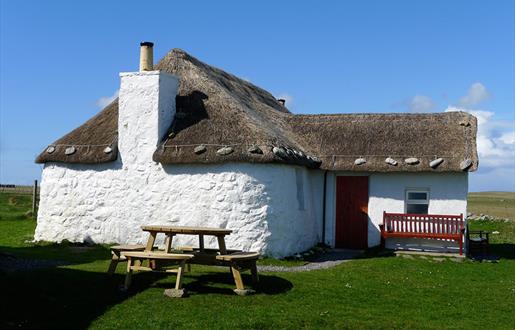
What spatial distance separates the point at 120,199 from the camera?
17.5m

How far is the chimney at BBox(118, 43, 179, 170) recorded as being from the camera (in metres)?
17.4

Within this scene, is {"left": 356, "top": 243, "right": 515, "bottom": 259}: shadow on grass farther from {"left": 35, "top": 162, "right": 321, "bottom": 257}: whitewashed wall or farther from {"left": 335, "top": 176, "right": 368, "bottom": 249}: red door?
{"left": 35, "top": 162, "right": 321, "bottom": 257}: whitewashed wall

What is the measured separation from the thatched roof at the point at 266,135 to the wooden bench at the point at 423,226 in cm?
152

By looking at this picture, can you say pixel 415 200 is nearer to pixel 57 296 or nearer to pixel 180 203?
pixel 180 203

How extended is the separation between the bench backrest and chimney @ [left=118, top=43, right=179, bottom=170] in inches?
292

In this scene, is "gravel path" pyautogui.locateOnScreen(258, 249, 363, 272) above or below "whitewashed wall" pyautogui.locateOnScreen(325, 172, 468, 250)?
below

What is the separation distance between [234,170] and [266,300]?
251 inches

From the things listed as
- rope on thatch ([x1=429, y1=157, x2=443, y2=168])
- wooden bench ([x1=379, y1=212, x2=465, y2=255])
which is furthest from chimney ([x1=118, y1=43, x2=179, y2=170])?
rope on thatch ([x1=429, y1=157, x2=443, y2=168])

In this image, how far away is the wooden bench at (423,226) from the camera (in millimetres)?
17859

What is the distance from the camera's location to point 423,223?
18.2 metres

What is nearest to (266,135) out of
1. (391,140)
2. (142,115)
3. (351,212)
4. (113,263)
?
(142,115)

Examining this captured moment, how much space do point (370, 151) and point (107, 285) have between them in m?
11.1

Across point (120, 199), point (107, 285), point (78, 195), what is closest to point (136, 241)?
point (120, 199)

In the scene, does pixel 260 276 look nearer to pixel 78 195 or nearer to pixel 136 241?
pixel 136 241
